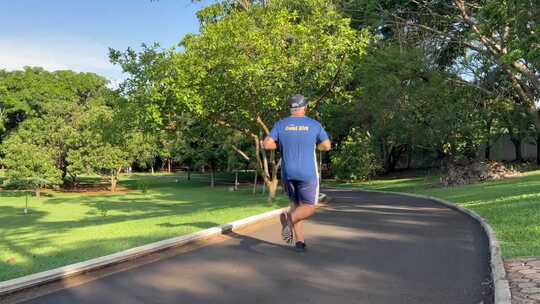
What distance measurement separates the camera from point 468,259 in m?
7.03

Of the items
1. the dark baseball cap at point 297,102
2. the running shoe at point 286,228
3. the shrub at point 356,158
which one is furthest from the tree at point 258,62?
the shrub at point 356,158

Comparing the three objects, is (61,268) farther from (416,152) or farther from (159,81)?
(416,152)

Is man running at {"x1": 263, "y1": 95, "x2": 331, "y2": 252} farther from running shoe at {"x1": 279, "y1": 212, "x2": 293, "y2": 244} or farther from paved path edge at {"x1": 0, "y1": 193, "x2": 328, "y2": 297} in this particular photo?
paved path edge at {"x1": 0, "y1": 193, "x2": 328, "y2": 297}

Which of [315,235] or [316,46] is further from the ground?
[316,46]

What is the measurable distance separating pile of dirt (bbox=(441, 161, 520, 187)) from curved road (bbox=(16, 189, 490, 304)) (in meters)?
18.4

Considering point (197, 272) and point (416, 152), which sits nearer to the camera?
point (197, 272)

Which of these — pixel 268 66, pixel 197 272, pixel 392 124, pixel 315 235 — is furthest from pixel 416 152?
pixel 197 272

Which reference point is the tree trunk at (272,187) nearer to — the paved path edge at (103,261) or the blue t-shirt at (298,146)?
the paved path edge at (103,261)

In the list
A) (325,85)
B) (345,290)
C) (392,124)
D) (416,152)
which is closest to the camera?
(345,290)

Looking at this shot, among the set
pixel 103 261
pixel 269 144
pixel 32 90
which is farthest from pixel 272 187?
pixel 32 90

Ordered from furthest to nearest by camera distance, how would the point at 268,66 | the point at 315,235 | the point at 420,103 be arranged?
the point at 420,103 → the point at 268,66 → the point at 315,235

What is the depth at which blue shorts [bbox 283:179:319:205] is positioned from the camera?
23.2 feet

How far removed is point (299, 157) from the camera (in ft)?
23.1

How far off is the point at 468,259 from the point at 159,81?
39.8ft
